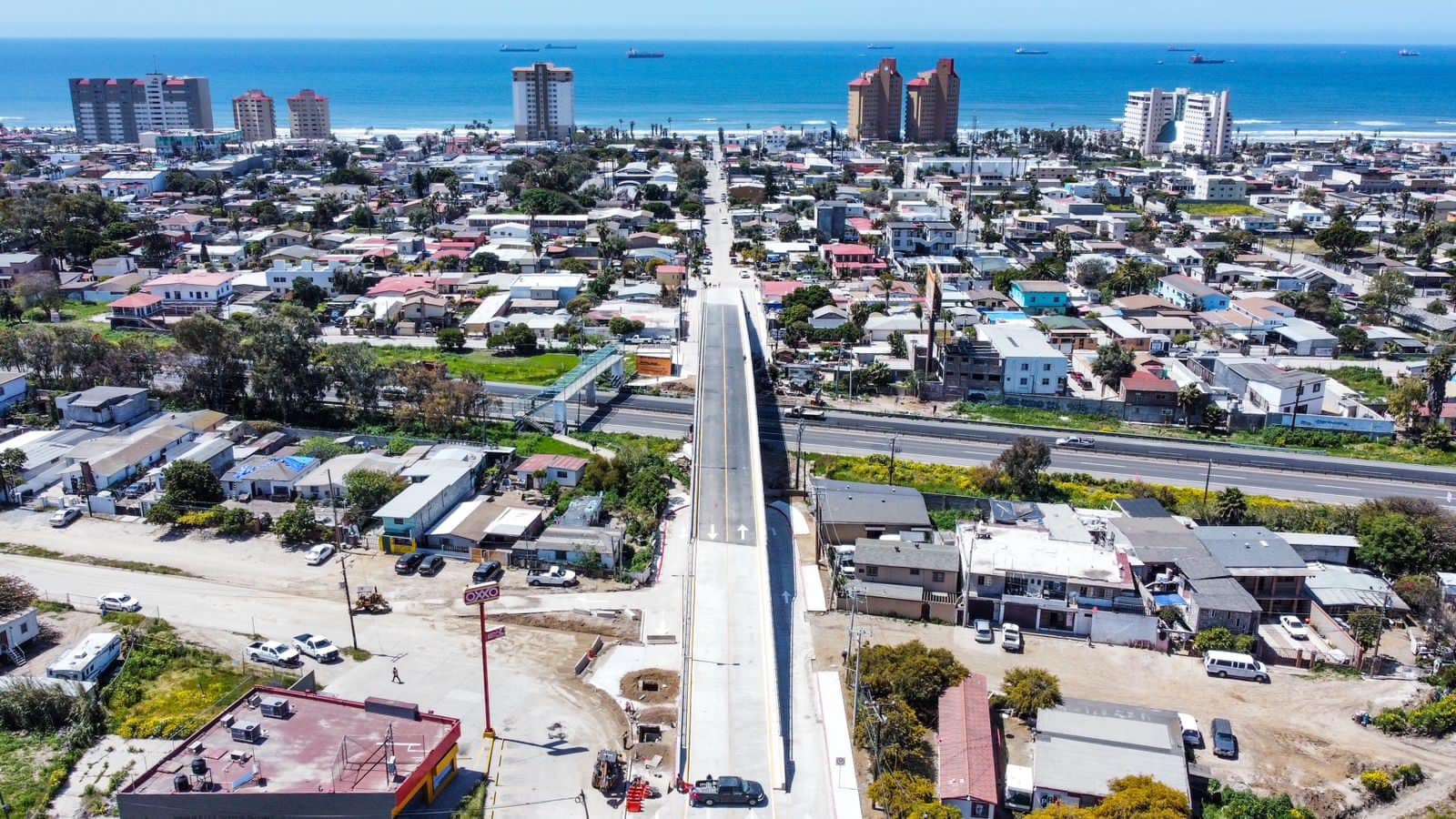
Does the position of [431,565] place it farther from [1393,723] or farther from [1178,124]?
[1178,124]

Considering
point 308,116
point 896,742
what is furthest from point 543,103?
point 896,742

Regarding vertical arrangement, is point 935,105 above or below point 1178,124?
above

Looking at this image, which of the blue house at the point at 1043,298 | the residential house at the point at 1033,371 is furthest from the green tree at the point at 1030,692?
the blue house at the point at 1043,298

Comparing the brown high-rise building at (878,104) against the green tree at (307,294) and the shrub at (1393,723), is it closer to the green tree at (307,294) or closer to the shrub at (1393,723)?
the green tree at (307,294)

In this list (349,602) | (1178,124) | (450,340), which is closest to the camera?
(349,602)

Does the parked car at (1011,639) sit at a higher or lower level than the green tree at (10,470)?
lower
